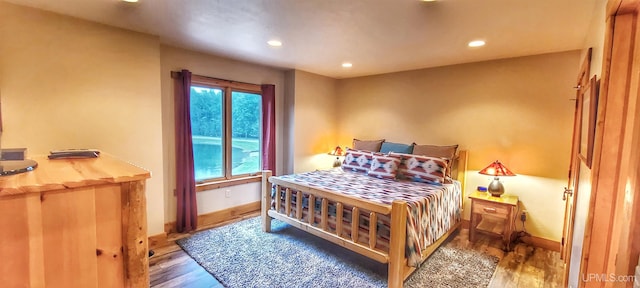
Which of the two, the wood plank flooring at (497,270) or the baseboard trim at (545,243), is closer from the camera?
the wood plank flooring at (497,270)

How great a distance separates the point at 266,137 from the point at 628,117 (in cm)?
356

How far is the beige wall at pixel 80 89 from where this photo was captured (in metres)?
2.05

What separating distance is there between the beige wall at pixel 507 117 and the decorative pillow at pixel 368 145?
0.87ft

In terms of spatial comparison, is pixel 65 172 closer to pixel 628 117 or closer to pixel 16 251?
pixel 16 251

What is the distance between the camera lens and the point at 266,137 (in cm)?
400

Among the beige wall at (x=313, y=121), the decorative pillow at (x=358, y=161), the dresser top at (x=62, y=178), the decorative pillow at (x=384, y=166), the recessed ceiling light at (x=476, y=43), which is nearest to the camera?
the dresser top at (x=62, y=178)

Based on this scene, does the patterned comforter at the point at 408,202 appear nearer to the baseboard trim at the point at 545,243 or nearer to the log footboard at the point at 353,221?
the log footboard at the point at 353,221

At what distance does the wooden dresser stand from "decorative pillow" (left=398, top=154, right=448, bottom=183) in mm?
2891

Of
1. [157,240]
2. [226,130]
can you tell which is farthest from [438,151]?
[157,240]

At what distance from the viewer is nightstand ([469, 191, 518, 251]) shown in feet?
9.38

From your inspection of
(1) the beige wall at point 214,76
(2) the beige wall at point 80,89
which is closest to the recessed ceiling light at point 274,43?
(1) the beige wall at point 214,76

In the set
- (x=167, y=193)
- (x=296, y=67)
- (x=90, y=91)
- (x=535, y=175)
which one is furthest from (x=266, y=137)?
(x=535, y=175)

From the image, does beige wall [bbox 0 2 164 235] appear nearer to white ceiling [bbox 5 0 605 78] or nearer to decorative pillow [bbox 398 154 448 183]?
white ceiling [bbox 5 0 605 78]

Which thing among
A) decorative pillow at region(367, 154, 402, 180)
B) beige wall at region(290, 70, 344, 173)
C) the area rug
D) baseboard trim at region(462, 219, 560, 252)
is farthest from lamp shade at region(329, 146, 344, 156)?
baseboard trim at region(462, 219, 560, 252)
